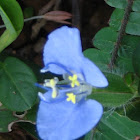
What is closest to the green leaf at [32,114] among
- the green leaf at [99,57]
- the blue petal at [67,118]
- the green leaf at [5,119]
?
the green leaf at [5,119]

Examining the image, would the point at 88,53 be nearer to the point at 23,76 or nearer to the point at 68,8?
the point at 23,76

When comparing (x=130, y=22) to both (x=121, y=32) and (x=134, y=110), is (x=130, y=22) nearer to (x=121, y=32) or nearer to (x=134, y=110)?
(x=121, y=32)

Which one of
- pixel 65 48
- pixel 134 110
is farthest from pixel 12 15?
pixel 134 110

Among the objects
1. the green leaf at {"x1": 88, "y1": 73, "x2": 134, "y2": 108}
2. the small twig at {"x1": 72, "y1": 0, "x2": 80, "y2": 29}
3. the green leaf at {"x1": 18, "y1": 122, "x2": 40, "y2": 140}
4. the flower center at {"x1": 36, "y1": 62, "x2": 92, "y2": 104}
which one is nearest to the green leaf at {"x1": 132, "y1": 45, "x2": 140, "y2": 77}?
the green leaf at {"x1": 88, "y1": 73, "x2": 134, "y2": 108}

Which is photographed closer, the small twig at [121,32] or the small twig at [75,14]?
the small twig at [121,32]

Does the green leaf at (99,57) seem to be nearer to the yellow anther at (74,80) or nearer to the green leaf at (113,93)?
the green leaf at (113,93)

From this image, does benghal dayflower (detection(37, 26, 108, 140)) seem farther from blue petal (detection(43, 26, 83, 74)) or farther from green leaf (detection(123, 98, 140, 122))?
green leaf (detection(123, 98, 140, 122))
